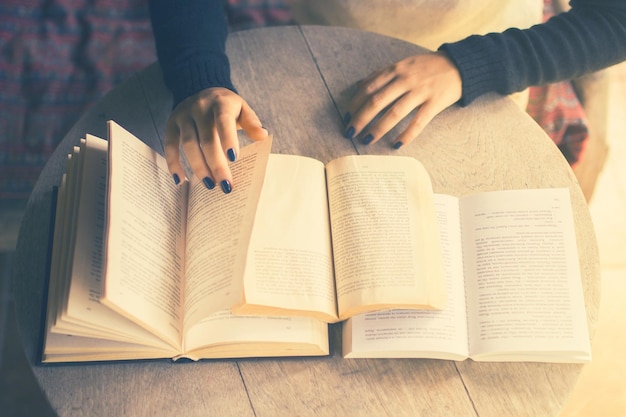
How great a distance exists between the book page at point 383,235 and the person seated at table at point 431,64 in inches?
5.0

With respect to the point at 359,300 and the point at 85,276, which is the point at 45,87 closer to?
the point at 85,276

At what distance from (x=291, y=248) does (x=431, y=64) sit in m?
0.43

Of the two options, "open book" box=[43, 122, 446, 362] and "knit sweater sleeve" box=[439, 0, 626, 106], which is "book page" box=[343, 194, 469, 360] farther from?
"knit sweater sleeve" box=[439, 0, 626, 106]

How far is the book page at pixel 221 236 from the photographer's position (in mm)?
644

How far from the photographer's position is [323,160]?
0.91 m

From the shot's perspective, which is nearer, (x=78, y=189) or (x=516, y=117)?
(x=78, y=189)

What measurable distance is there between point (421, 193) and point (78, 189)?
0.44 meters

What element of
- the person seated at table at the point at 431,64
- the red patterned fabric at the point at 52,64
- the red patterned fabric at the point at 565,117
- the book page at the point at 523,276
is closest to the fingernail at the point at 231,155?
the person seated at table at the point at 431,64

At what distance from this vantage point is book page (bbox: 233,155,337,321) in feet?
2.29

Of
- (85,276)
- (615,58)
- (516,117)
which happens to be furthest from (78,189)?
(615,58)

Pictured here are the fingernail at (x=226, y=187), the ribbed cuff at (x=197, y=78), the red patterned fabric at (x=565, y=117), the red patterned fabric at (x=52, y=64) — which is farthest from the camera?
the red patterned fabric at (x=565, y=117)

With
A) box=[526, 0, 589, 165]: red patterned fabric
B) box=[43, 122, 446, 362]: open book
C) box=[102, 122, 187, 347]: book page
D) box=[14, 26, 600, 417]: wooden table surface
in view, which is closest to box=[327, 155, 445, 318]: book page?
box=[43, 122, 446, 362]: open book

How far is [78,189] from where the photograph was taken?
73 centimetres

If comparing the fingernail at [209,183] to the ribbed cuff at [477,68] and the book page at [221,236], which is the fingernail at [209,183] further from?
the ribbed cuff at [477,68]
